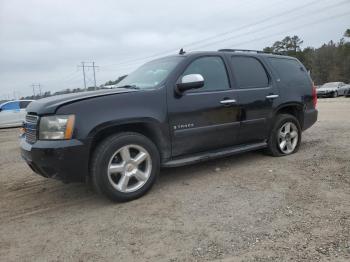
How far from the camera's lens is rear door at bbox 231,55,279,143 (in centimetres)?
524

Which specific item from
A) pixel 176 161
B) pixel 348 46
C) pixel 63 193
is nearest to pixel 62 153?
pixel 63 193

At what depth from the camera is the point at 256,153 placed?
6.27 metres

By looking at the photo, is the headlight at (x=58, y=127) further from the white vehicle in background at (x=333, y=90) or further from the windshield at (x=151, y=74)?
the white vehicle in background at (x=333, y=90)

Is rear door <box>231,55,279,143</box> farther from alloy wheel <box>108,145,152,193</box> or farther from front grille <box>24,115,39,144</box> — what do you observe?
front grille <box>24,115,39,144</box>

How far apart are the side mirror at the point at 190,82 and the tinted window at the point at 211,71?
0.28 m

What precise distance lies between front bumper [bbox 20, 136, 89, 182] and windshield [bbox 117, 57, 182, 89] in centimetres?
133

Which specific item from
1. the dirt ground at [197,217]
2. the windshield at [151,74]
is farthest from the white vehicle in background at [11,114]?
the windshield at [151,74]

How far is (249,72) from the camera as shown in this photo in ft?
18.0

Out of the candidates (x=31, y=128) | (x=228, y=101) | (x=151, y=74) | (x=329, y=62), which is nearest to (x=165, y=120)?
(x=151, y=74)

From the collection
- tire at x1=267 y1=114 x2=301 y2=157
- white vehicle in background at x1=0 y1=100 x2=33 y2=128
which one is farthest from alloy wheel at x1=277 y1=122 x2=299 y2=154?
white vehicle in background at x1=0 y1=100 x2=33 y2=128

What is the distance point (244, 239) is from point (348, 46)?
6876 cm

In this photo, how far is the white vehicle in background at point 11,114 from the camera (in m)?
16.2

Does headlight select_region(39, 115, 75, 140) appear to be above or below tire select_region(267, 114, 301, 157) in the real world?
above

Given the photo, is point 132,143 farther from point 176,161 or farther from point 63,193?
point 63,193
